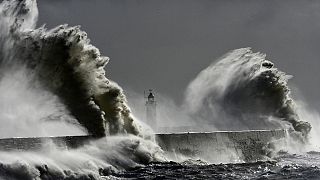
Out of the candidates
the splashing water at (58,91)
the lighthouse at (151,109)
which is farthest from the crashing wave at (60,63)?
the lighthouse at (151,109)

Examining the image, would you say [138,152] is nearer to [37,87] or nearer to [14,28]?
[37,87]

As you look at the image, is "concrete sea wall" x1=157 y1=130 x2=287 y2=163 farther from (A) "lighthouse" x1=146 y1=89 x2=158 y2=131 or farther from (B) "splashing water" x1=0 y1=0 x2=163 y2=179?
(A) "lighthouse" x1=146 y1=89 x2=158 y2=131

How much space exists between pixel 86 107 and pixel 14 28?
121 inches

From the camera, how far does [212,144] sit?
23.9 meters

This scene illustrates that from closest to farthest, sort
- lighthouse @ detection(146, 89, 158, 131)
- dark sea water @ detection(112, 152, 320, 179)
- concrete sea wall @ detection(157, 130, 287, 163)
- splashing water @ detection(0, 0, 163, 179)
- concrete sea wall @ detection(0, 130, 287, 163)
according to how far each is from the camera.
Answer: dark sea water @ detection(112, 152, 320, 179)
concrete sea wall @ detection(0, 130, 287, 163)
splashing water @ detection(0, 0, 163, 179)
concrete sea wall @ detection(157, 130, 287, 163)
lighthouse @ detection(146, 89, 158, 131)

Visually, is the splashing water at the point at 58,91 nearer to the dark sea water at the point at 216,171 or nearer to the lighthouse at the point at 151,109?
the dark sea water at the point at 216,171

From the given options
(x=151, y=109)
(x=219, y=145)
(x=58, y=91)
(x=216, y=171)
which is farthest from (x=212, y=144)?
(x=151, y=109)

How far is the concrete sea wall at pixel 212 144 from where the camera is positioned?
1772 centimetres

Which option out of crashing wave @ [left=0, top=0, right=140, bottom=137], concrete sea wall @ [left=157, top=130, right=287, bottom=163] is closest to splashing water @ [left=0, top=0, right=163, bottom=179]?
crashing wave @ [left=0, top=0, right=140, bottom=137]

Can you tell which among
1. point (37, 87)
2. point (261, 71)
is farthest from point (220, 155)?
point (261, 71)

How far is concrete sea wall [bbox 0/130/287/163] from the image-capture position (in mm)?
17716

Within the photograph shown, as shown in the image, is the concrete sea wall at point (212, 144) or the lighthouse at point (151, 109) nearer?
the concrete sea wall at point (212, 144)

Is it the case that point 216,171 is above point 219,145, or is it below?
below

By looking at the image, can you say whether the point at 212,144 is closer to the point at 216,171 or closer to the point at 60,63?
the point at 216,171
